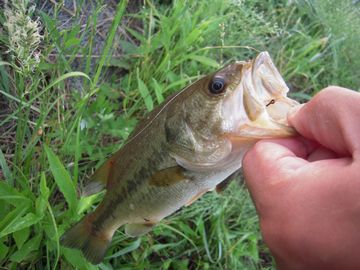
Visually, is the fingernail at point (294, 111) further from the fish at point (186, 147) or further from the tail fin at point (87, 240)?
the tail fin at point (87, 240)

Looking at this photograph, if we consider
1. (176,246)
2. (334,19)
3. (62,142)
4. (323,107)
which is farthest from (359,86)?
(323,107)

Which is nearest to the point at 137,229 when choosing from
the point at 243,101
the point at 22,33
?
the point at 243,101

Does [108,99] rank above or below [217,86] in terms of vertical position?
below

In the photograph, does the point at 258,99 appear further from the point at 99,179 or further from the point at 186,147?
the point at 99,179

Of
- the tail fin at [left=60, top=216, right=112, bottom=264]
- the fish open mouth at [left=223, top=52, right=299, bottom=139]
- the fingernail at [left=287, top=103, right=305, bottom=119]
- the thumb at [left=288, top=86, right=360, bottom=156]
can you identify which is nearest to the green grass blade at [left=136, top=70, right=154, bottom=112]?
the tail fin at [left=60, top=216, right=112, bottom=264]

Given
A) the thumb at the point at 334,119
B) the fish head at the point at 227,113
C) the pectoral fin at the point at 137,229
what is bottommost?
the pectoral fin at the point at 137,229

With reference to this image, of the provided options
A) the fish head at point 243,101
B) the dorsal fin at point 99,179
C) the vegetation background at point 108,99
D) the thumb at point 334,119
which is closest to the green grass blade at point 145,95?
the vegetation background at point 108,99
